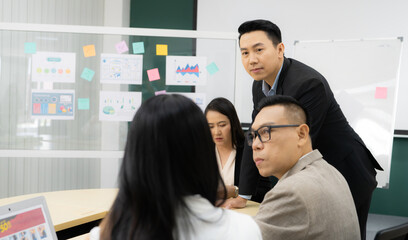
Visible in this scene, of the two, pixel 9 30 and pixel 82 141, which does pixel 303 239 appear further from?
pixel 9 30

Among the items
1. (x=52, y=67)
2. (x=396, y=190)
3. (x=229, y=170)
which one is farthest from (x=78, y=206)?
(x=396, y=190)

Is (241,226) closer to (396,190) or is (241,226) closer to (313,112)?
(313,112)

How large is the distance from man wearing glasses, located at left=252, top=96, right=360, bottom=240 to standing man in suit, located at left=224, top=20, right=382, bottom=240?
435 millimetres

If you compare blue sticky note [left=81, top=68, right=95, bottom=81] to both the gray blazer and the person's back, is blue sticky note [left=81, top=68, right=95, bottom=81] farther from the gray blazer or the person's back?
the person's back

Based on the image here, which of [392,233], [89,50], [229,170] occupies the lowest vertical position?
[229,170]

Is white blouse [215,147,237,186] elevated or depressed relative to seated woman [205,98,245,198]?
depressed

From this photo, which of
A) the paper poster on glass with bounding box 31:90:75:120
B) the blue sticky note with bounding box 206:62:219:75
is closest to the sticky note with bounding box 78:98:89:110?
the paper poster on glass with bounding box 31:90:75:120

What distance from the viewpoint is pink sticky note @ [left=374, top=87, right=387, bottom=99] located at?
10.8ft

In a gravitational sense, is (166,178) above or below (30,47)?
below

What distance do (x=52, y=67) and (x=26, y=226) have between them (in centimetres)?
225

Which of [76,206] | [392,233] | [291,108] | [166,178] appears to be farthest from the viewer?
[76,206]

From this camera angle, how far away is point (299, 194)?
1127 mm

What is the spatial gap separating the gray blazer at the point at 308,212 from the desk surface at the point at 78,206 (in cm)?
81

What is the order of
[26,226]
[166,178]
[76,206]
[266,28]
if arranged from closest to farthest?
[166,178]
[26,226]
[266,28]
[76,206]
